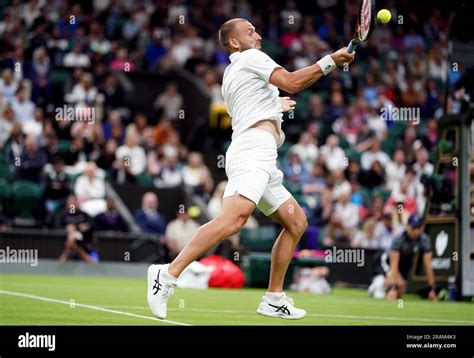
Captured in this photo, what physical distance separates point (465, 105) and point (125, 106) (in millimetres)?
9558

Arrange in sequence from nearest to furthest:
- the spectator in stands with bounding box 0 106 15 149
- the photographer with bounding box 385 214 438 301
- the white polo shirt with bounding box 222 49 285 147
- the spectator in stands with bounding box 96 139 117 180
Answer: the white polo shirt with bounding box 222 49 285 147 → the photographer with bounding box 385 214 438 301 → the spectator in stands with bounding box 0 106 15 149 → the spectator in stands with bounding box 96 139 117 180

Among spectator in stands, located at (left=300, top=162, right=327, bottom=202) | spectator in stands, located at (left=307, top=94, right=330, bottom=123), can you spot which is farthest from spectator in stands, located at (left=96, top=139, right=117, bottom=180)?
spectator in stands, located at (left=307, top=94, right=330, bottom=123)

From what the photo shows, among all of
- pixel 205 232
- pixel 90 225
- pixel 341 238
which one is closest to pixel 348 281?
pixel 341 238

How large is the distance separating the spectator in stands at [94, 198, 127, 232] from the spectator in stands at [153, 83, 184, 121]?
401 centimetres

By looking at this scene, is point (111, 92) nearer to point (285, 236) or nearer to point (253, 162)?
point (285, 236)

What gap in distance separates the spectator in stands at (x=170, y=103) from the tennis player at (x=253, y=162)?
14440 mm

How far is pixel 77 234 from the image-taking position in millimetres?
19312

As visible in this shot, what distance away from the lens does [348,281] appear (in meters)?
19.9

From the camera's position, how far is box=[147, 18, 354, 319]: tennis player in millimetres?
8992

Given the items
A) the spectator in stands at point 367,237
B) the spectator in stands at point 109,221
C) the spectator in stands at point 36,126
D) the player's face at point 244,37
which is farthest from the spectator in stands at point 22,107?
the player's face at point 244,37

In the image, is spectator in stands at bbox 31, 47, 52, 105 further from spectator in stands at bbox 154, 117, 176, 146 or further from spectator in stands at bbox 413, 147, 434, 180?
spectator in stands at bbox 413, 147, 434, 180

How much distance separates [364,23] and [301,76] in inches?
26.2

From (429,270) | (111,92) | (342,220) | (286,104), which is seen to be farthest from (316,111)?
(286,104)

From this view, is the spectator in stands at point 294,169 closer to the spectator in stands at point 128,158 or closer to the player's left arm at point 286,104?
the spectator in stands at point 128,158
